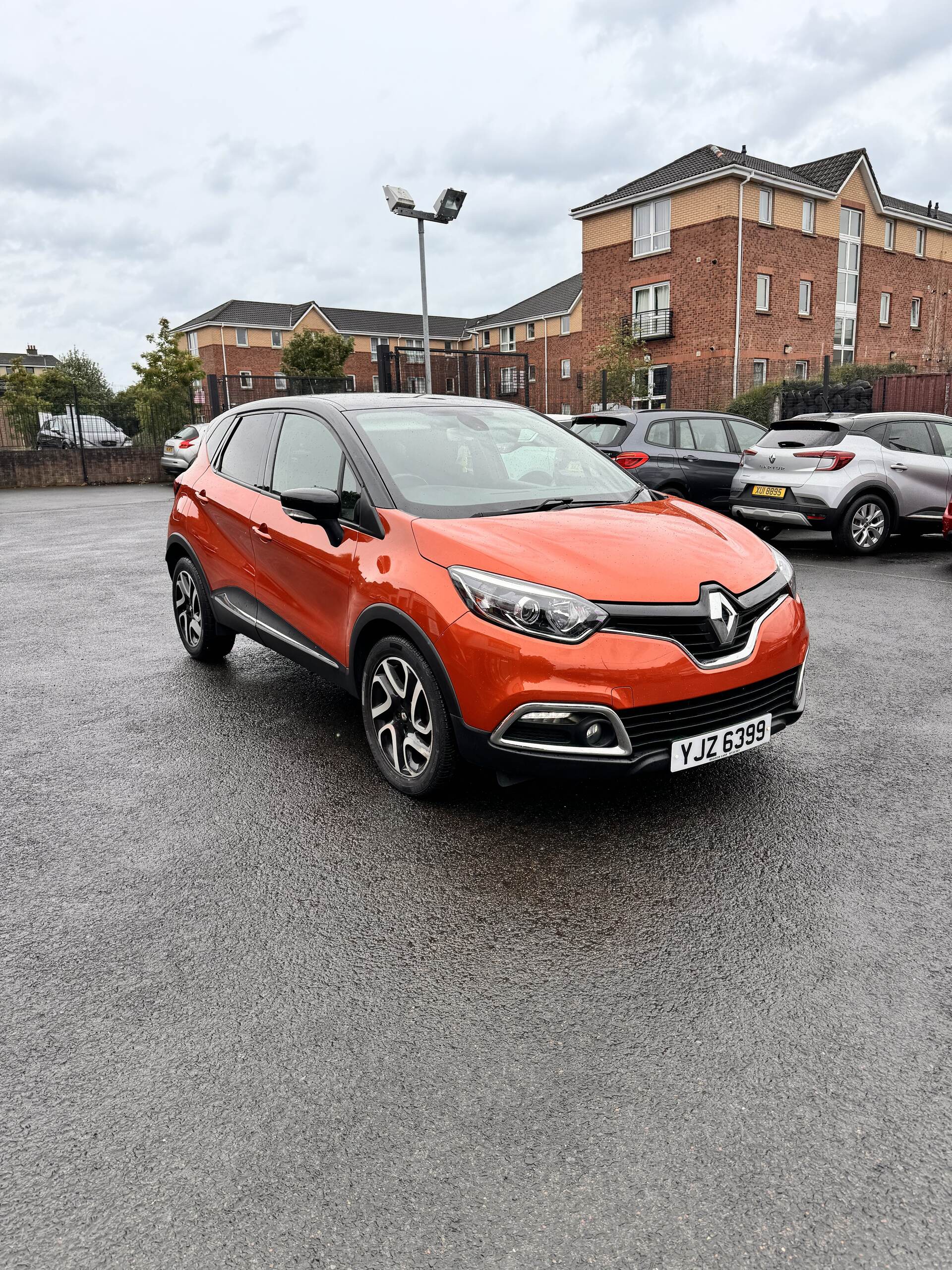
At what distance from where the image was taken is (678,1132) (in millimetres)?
2055

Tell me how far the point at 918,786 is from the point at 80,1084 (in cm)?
342

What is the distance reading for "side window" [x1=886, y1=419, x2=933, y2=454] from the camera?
10164 millimetres

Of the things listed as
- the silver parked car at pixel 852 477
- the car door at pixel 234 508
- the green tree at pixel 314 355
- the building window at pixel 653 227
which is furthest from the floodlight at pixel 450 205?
the green tree at pixel 314 355

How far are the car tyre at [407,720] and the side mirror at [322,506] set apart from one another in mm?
608

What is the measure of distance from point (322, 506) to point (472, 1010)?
2253 mm

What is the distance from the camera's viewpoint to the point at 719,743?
3.41 meters

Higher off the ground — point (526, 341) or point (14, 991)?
point (526, 341)

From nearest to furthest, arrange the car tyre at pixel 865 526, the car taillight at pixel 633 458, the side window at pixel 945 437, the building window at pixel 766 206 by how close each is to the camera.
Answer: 1. the car tyre at pixel 865 526
2. the side window at pixel 945 437
3. the car taillight at pixel 633 458
4. the building window at pixel 766 206

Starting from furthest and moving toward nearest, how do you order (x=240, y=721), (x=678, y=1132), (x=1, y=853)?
1. (x=240, y=721)
2. (x=1, y=853)
3. (x=678, y=1132)

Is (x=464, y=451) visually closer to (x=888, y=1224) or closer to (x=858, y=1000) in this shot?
(x=858, y=1000)

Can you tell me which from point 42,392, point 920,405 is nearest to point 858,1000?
point 920,405

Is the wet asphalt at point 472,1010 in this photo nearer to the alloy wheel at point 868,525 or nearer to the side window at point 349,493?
the side window at point 349,493

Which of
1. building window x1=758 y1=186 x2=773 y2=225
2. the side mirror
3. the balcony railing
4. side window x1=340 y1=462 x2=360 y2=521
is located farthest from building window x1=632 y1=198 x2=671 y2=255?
the side mirror

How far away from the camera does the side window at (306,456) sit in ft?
14.4
